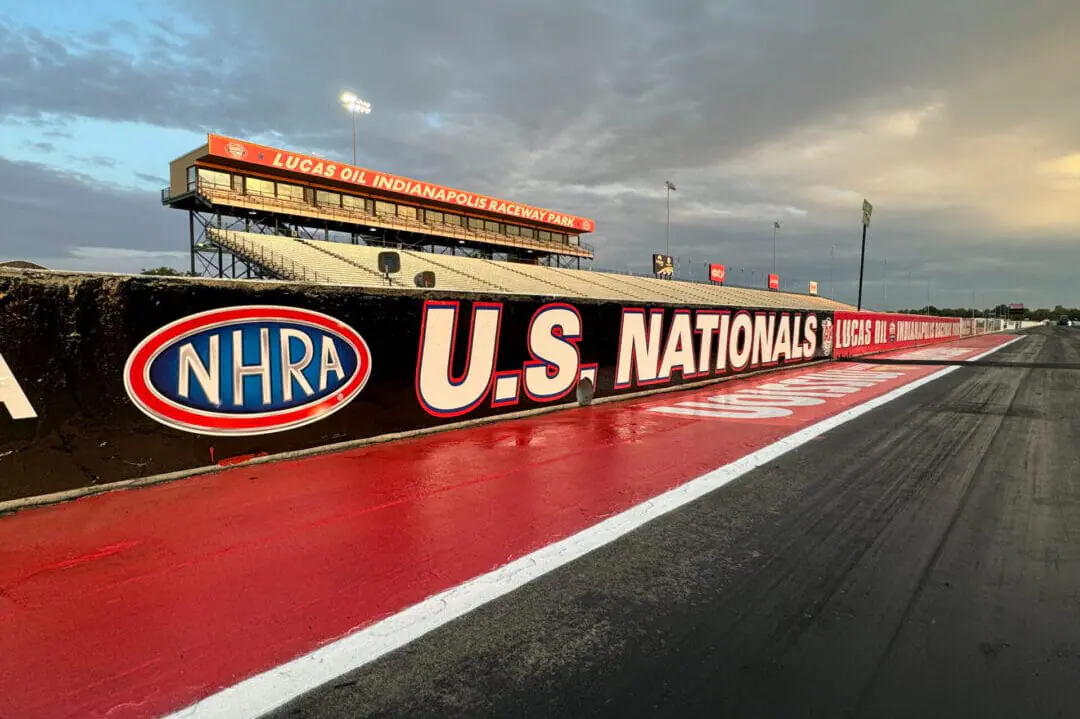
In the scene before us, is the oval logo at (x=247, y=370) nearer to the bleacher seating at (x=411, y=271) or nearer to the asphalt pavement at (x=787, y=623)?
the asphalt pavement at (x=787, y=623)

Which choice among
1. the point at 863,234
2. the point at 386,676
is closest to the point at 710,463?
the point at 386,676

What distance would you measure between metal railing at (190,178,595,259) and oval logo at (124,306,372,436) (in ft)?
112

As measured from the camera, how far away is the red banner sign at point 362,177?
33.7 m

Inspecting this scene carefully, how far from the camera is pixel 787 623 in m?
2.42

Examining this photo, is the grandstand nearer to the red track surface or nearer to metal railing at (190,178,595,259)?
metal railing at (190,178,595,259)

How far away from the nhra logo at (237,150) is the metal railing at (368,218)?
2.07 metres

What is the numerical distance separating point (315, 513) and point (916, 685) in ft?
11.6

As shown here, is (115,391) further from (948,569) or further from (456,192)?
(456,192)

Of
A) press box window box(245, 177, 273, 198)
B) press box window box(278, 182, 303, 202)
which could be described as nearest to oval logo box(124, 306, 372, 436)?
press box window box(245, 177, 273, 198)

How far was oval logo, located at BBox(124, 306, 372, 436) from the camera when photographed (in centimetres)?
451

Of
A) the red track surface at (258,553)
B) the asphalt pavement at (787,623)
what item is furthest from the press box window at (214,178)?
the asphalt pavement at (787,623)

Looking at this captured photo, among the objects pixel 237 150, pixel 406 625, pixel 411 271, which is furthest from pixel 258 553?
pixel 237 150

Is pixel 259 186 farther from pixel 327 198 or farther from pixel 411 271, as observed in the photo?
pixel 411 271

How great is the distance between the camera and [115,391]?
4.28 metres
